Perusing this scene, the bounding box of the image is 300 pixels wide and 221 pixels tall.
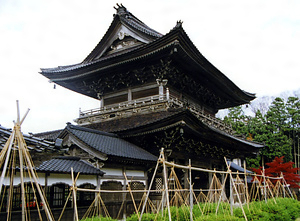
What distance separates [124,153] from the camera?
523 inches

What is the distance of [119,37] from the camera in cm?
1986

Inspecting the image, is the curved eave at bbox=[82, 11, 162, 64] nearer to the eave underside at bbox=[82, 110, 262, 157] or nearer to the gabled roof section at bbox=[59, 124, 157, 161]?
the eave underside at bbox=[82, 110, 262, 157]

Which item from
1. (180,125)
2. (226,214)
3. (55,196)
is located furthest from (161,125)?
(55,196)

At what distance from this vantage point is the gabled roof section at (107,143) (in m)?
12.6

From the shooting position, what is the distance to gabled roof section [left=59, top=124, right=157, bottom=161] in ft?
41.3

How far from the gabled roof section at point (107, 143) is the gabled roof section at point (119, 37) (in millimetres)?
7027

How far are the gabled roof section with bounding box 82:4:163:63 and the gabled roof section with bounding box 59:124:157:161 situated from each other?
7.03 metres

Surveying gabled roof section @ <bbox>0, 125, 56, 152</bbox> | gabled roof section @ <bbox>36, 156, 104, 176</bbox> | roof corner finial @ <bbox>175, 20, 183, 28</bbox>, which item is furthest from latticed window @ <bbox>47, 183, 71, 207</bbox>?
roof corner finial @ <bbox>175, 20, 183, 28</bbox>

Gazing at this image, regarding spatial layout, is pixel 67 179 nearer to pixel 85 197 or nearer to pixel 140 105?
pixel 85 197

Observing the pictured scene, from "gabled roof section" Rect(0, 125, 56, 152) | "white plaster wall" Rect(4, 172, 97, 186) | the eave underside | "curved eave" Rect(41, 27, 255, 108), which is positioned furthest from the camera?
"curved eave" Rect(41, 27, 255, 108)

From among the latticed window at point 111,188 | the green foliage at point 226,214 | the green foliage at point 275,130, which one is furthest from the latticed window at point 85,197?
the green foliage at point 275,130

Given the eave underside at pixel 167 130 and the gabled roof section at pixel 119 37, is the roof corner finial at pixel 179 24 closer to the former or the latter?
the gabled roof section at pixel 119 37

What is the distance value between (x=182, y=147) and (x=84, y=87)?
8913mm

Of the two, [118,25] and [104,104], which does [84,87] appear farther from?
[118,25]
